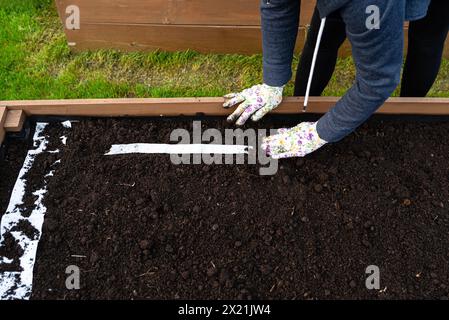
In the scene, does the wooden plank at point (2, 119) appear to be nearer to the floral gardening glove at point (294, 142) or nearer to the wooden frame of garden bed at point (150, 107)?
the wooden frame of garden bed at point (150, 107)

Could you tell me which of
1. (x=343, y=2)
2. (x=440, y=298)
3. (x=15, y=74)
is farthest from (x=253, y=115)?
(x=15, y=74)

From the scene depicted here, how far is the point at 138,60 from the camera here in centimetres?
245

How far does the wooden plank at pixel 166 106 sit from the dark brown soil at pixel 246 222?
0.05 m

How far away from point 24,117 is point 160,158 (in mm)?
582

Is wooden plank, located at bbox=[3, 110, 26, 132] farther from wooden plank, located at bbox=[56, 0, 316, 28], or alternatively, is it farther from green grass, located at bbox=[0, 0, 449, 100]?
wooden plank, located at bbox=[56, 0, 316, 28]

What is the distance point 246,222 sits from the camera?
1600 mm

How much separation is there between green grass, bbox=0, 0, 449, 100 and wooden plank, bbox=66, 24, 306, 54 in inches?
1.6

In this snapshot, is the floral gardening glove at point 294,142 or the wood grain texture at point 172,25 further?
the wood grain texture at point 172,25

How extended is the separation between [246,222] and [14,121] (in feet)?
3.24

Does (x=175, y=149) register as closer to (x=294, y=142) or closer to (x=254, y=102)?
(x=254, y=102)

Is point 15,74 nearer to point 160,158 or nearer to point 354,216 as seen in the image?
point 160,158

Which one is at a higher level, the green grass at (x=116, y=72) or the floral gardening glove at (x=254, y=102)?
the green grass at (x=116, y=72)

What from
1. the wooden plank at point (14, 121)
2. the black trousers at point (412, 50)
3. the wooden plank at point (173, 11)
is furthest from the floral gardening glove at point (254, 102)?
the wooden plank at point (14, 121)

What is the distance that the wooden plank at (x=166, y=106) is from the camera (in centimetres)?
179
